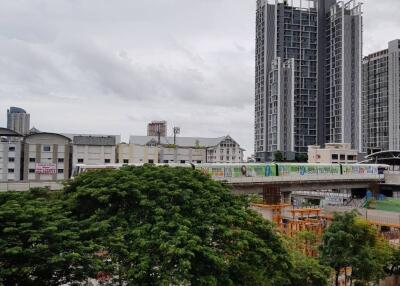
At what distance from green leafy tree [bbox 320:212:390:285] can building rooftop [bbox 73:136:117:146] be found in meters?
66.4

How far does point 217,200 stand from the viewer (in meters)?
17.8

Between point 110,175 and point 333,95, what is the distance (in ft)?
386

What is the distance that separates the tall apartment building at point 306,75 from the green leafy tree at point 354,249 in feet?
337

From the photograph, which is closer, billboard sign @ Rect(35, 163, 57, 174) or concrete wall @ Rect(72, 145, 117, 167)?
billboard sign @ Rect(35, 163, 57, 174)

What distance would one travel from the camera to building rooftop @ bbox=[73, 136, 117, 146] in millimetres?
82688

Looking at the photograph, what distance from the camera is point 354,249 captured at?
878 inches

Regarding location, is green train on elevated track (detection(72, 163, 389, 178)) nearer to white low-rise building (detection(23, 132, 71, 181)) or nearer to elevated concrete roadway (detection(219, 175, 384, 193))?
elevated concrete roadway (detection(219, 175, 384, 193))

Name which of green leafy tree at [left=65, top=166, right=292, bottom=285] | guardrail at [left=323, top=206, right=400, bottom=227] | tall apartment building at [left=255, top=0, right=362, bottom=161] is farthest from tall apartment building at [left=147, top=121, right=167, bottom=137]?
green leafy tree at [left=65, top=166, right=292, bottom=285]

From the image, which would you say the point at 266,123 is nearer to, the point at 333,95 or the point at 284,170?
the point at 333,95

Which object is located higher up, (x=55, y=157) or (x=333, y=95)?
(x=333, y=95)

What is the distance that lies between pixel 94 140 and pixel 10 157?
1583cm

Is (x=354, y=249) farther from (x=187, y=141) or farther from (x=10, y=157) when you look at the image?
(x=187, y=141)

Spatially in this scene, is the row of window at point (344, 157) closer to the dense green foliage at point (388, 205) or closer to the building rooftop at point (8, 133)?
the dense green foliage at point (388, 205)

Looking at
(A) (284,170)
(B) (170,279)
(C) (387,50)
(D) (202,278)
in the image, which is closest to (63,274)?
(B) (170,279)
